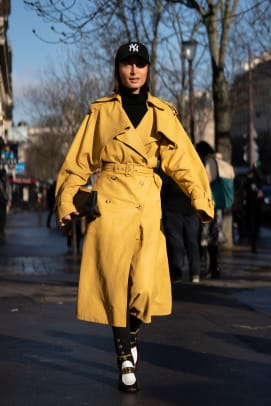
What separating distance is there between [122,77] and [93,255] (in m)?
1.00

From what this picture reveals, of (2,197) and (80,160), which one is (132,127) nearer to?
(80,160)

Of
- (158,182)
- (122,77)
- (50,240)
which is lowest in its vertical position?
(50,240)

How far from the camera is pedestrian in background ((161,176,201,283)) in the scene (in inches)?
512

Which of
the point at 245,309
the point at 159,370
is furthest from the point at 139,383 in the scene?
the point at 245,309

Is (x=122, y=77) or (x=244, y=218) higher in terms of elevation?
(x=122, y=77)

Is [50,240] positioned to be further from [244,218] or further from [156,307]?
[156,307]

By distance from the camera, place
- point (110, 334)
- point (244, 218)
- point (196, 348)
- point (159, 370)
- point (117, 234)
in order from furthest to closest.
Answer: point (244, 218) < point (110, 334) < point (196, 348) < point (159, 370) < point (117, 234)

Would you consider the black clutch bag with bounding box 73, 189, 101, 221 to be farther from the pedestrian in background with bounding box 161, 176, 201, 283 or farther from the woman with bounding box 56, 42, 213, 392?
the pedestrian in background with bounding box 161, 176, 201, 283

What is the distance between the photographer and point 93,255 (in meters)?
6.41

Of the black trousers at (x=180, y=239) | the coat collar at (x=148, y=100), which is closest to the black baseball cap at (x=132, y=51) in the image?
the coat collar at (x=148, y=100)

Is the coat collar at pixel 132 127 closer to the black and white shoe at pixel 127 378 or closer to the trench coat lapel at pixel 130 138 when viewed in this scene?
the trench coat lapel at pixel 130 138

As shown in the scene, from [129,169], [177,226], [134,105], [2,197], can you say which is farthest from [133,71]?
[2,197]

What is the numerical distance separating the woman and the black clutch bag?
38 millimetres

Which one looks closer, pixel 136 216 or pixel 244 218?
pixel 136 216
